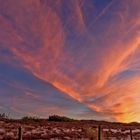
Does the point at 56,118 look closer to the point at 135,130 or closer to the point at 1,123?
the point at 135,130

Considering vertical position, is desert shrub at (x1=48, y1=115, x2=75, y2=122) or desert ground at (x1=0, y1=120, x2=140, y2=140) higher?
desert shrub at (x1=48, y1=115, x2=75, y2=122)

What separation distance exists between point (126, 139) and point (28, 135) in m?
12.0

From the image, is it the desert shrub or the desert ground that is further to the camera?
the desert shrub

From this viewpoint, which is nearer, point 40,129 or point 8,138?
point 8,138

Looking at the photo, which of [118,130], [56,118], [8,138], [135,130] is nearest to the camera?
[8,138]

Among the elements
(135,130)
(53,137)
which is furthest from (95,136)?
(135,130)

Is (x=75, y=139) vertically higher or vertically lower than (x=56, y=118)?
lower

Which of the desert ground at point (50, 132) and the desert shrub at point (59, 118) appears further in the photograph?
the desert shrub at point (59, 118)

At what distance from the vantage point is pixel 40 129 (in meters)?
27.1

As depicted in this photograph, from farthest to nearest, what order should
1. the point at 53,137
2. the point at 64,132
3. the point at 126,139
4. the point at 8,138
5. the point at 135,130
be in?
the point at 135,130 → the point at 126,139 → the point at 64,132 → the point at 53,137 → the point at 8,138

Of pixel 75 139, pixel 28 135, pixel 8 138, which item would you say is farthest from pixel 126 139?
pixel 8 138

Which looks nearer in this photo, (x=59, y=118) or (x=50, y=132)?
(x=50, y=132)

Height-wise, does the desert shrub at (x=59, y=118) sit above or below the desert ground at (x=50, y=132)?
above

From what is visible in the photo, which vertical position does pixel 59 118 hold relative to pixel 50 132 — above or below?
above
